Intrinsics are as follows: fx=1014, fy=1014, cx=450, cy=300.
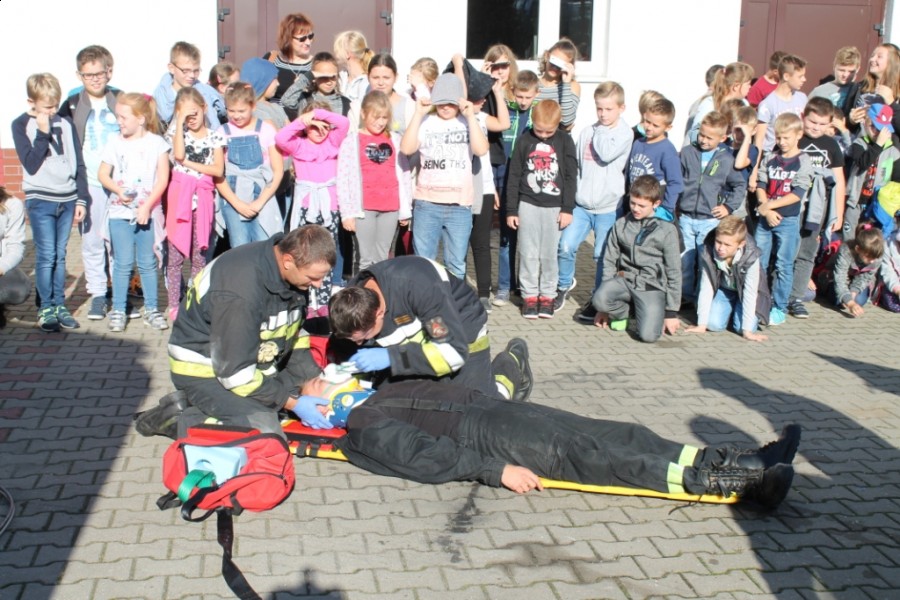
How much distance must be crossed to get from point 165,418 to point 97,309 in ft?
8.72

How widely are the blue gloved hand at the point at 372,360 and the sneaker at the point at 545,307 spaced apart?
10.4ft

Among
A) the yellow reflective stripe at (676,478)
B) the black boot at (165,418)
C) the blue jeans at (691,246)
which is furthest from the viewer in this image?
the blue jeans at (691,246)

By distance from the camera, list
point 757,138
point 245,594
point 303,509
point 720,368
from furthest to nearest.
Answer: point 757,138
point 720,368
point 303,509
point 245,594

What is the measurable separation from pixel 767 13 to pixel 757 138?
3680 millimetres

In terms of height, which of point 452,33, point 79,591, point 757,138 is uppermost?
point 452,33

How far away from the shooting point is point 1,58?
10.9m

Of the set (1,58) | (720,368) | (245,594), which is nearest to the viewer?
(245,594)

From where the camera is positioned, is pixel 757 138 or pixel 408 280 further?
pixel 757 138

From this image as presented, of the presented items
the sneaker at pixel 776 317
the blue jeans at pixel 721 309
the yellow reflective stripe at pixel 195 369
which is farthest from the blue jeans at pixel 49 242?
the sneaker at pixel 776 317

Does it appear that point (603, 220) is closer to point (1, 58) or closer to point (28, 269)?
point (28, 269)

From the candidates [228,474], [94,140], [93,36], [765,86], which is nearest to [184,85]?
[94,140]

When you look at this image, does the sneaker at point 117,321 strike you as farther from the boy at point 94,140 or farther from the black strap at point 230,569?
the black strap at point 230,569

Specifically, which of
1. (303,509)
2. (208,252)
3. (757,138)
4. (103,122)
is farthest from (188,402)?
(757,138)

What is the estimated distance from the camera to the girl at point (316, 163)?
7723mm
